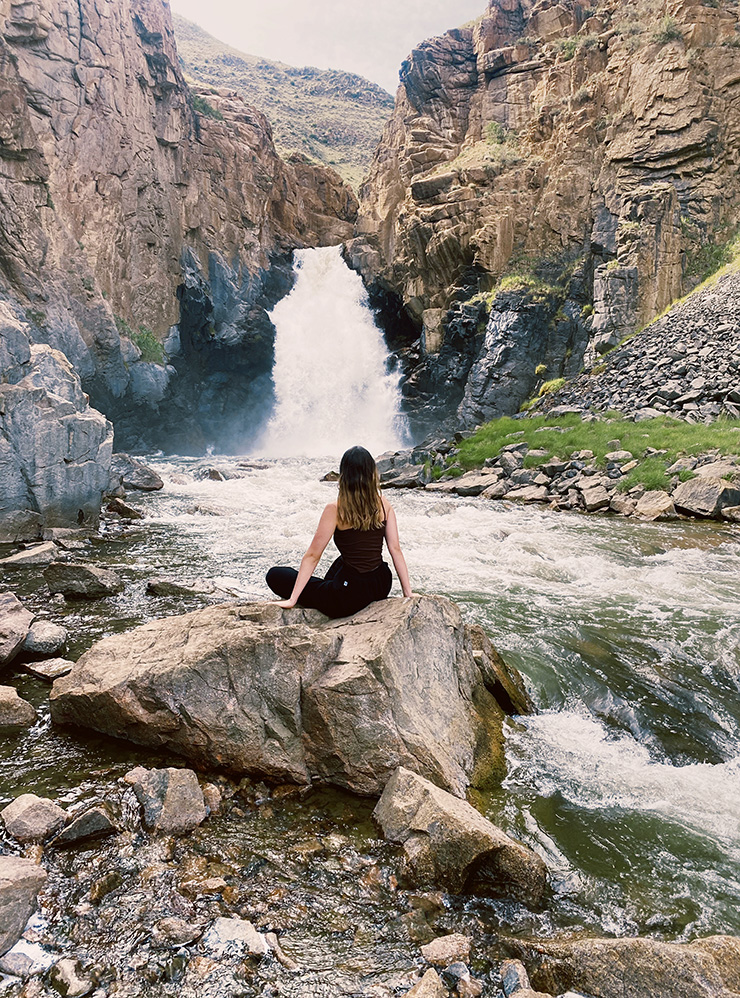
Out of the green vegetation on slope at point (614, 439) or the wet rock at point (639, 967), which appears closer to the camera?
the wet rock at point (639, 967)

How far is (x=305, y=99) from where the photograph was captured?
97875mm

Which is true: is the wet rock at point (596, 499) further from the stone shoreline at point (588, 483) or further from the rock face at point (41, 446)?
the rock face at point (41, 446)

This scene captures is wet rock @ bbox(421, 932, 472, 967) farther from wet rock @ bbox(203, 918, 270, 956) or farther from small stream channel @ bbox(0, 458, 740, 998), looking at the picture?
wet rock @ bbox(203, 918, 270, 956)

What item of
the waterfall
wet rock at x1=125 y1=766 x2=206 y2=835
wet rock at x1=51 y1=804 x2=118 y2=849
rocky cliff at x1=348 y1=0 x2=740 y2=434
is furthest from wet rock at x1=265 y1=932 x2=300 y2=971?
the waterfall

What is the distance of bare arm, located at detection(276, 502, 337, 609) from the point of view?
183 inches

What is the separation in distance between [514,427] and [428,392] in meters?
12.1

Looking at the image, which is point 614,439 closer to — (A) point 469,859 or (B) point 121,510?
(B) point 121,510

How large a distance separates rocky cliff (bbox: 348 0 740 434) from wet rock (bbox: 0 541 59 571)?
72.7 ft

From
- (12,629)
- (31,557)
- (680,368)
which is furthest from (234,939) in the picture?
(680,368)

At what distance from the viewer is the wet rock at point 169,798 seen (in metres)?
3.40

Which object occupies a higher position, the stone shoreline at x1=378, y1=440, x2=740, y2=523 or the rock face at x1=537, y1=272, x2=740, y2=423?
the rock face at x1=537, y1=272, x2=740, y2=423

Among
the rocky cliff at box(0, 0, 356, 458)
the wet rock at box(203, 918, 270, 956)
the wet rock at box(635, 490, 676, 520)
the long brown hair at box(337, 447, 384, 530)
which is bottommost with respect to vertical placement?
the wet rock at box(635, 490, 676, 520)

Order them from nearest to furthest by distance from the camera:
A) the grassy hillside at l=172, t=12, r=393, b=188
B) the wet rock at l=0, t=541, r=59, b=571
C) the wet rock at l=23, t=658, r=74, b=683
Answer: the wet rock at l=23, t=658, r=74, b=683, the wet rock at l=0, t=541, r=59, b=571, the grassy hillside at l=172, t=12, r=393, b=188

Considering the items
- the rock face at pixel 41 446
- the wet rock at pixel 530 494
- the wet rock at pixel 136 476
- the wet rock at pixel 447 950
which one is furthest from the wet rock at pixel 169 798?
the wet rock at pixel 136 476
